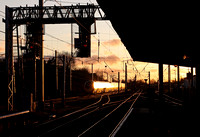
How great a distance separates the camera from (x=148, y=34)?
991cm

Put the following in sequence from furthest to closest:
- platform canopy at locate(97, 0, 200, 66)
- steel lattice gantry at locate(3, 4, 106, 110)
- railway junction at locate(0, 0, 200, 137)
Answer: steel lattice gantry at locate(3, 4, 106, 110) → railway junction at locate(0, 0, 200, 137) → platform canopy at locate(97, 0, 200, 66)

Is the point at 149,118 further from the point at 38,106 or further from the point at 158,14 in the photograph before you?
the point at 38,106

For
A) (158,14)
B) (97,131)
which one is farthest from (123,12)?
(97,131)

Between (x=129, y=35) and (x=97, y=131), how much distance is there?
5577 mm

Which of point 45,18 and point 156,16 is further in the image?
point 45,18

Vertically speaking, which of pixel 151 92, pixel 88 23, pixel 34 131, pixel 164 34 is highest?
pixel 88 23

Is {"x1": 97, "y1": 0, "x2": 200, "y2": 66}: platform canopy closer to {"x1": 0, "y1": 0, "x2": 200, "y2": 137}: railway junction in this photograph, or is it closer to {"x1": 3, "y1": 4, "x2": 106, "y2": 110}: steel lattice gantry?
{"x1": 0, "y1": 0, "x2": 200, "y2": 137}: railway junction

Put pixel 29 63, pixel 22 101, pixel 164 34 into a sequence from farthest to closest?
pixel 29 63 < pixel 22 101 < pixel 164 34

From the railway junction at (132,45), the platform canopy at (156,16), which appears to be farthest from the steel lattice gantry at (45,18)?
the platform canopy at (156,16)

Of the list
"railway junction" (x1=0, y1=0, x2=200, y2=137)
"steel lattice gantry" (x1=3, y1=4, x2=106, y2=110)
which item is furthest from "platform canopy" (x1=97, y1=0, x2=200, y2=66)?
"steel lattice gantry" (x1=3, y1=4, x2=106, y2=110)

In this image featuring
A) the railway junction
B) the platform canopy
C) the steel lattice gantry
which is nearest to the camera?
the platform canopy

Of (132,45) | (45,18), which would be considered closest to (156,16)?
(132,45)

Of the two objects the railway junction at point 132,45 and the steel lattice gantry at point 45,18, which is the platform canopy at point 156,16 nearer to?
the railway junction at point 132,45

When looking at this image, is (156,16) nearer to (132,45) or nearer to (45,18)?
(132,45)
